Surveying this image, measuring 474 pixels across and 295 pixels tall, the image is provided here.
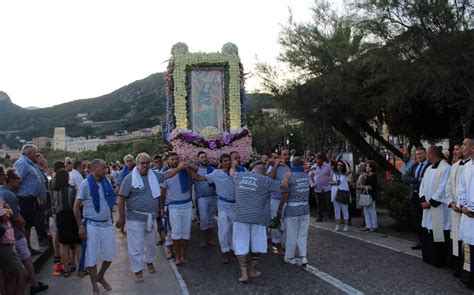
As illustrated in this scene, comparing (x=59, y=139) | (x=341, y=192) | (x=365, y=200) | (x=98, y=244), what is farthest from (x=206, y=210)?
(x=59, y=139)

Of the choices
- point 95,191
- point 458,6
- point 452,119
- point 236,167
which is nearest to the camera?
point 95,191

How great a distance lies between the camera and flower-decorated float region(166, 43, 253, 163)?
40.3ft

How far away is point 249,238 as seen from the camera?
24.8 feet

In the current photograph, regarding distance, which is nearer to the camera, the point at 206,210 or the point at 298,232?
the point at 298,232

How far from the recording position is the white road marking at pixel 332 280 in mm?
6723

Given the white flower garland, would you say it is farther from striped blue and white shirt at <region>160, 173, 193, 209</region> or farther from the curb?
the curb

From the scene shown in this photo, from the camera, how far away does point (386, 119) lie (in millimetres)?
21438

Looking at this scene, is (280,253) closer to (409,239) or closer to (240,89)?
(409,239)

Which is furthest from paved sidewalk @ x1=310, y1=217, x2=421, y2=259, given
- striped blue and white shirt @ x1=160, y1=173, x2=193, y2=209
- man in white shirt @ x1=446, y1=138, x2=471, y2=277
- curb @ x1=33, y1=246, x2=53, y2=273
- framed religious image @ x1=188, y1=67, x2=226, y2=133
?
curb @ x1=33, y1=246, x2=53, y2=273

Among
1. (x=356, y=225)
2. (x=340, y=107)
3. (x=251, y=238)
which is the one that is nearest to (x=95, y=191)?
(x=251, y=238)

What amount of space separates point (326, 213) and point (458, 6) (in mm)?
6705

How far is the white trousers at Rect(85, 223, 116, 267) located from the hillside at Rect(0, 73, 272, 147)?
434ft

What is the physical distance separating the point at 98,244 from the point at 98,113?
570ft

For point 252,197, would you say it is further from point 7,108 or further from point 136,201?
point 7,108
